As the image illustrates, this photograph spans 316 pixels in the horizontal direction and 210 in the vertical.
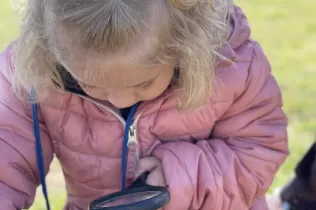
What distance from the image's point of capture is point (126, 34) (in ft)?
5.33

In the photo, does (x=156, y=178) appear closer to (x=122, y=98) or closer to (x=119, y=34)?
(x=122, y=98)

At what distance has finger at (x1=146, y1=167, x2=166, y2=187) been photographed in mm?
1974

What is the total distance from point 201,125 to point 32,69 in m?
0.47

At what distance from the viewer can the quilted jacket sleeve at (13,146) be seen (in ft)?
6.50

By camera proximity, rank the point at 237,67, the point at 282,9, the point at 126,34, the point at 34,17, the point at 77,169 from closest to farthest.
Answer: the point at 126,34 → the point at 34,17 → the point at 237,67 → the point at 77,169 → the point at 282,9

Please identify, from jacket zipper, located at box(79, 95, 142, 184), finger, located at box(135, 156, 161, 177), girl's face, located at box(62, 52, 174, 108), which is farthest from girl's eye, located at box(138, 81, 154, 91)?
finger, located at box(135, 156, 161, 177)

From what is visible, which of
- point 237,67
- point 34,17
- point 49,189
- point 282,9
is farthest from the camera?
point 282,9

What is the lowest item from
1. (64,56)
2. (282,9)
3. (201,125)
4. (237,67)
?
(282,9)

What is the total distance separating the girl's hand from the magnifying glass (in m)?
0.07

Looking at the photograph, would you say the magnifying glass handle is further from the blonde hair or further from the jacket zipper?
the blonde hair

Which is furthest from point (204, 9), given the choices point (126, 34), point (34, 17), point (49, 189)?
point (49, 189)

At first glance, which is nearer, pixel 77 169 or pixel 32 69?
pixel 32 69

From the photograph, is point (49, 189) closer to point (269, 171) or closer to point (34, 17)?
point (269, 171)

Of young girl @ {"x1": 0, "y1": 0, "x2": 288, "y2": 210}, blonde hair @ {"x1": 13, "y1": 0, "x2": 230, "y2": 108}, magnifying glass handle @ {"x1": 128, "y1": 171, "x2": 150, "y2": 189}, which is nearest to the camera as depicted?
blonde hair @ {"x1": 13, "y1": 0, "x2": 230, "y2": 108}
